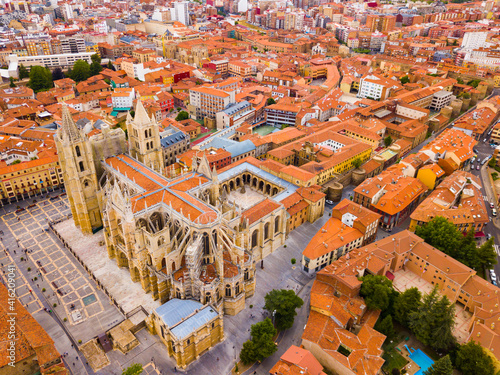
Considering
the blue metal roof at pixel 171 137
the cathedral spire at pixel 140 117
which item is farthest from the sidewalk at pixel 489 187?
the blue metal roof at pixel 171 137

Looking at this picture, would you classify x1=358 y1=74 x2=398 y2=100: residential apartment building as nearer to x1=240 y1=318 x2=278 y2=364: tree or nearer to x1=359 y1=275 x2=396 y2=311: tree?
x1=359 y1=275 x2=396 y2=311: tree

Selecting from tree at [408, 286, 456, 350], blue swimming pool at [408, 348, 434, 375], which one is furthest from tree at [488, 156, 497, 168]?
blue swimming pool at [408, 348, 434, 375]

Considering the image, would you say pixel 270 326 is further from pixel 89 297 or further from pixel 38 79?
pixel 38 79

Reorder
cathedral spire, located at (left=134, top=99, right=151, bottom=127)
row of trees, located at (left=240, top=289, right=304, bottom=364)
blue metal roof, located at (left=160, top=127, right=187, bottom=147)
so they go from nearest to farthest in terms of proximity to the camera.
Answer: row of trees, located at (left=240, top=289, right=304, bottom=364) → cathedral spire, located at (left=134, top=99, right=151, bottom=127) → blue metal roof, located at (left=160, top=127, right=187, bottom=147)

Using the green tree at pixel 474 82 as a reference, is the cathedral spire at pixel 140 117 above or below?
above

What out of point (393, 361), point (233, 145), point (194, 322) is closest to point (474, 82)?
point (233, 145)

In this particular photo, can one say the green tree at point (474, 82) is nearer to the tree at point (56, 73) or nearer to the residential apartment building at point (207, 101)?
the residential apartment building at point (207, 101)
